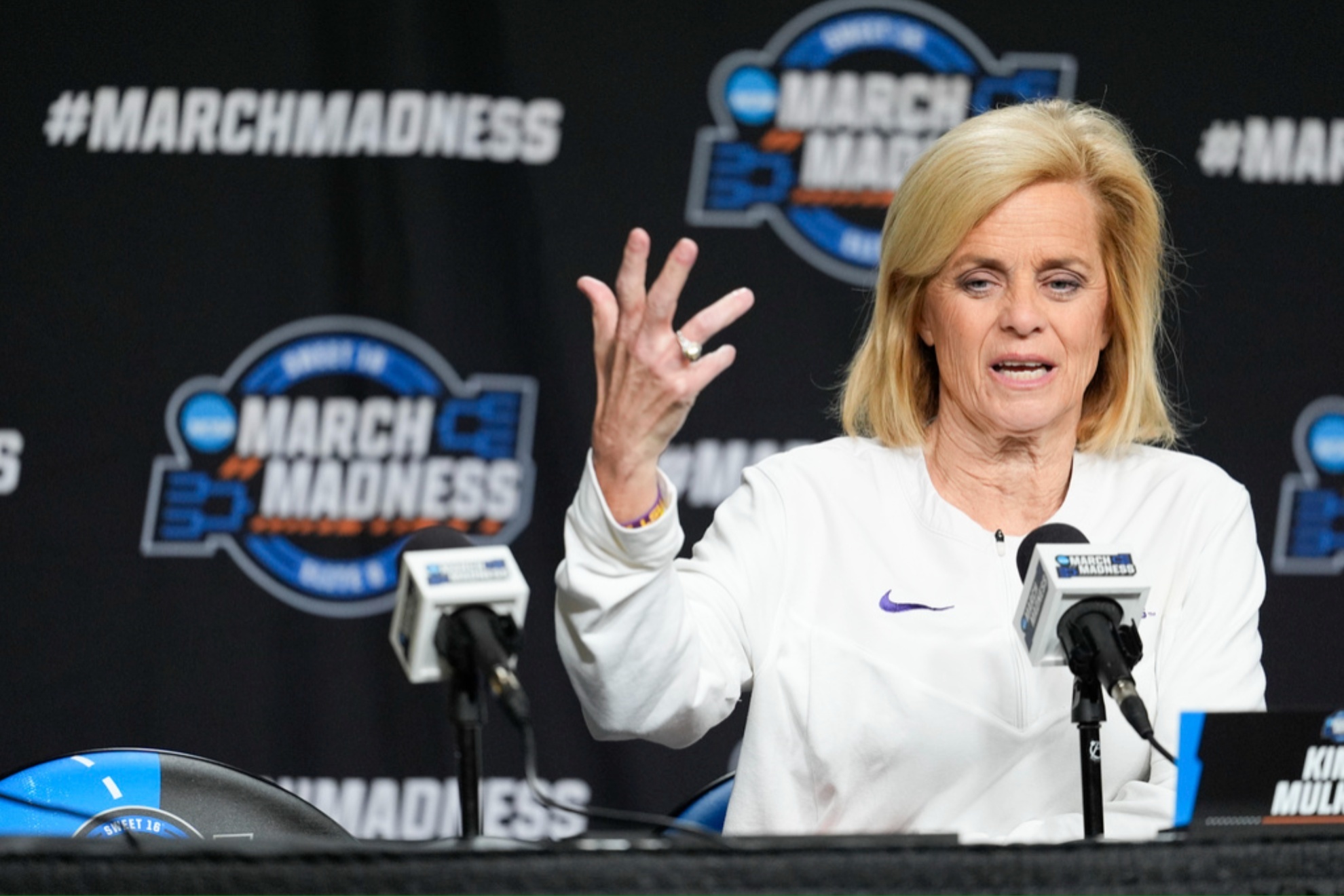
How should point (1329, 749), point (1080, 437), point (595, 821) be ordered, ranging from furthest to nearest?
1. point (595, 821)
2. point (1080, 437)
3. point (1329, 749)

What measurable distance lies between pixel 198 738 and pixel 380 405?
76 centimetres

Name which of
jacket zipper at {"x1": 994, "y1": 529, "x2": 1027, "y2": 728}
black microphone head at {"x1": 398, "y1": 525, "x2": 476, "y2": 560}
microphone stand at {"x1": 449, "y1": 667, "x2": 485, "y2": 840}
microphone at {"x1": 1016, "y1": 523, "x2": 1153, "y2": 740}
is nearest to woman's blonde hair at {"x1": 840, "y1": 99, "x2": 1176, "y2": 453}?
jacket zipper at {"x1": 994, "y1": 529, "x2": 1027, "y2": 728}

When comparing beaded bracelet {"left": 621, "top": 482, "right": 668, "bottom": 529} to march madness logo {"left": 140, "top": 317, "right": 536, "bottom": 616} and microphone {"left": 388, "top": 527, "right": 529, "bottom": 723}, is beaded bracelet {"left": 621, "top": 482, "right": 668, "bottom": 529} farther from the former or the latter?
march madness logo {"left": 140, "top": 317, "right": 536, "bottom": 616}

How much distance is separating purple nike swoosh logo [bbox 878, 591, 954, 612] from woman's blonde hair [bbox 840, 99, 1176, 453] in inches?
10.9

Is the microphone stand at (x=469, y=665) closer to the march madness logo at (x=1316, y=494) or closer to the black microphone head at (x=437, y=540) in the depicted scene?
the black microphone head at (x=437, y=540)

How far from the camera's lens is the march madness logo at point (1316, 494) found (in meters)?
3.38

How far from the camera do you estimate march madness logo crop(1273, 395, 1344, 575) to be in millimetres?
3377

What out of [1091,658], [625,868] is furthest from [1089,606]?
[625,868]

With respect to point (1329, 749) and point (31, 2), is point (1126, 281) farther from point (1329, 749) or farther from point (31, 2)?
point (31, 2)

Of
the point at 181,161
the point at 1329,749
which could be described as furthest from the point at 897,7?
the point at 1329,749

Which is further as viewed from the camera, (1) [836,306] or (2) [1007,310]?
(1) [836,306]

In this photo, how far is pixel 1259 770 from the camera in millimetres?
1224

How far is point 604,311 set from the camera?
1.51 m

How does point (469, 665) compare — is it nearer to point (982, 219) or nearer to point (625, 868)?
point (625, 868)
